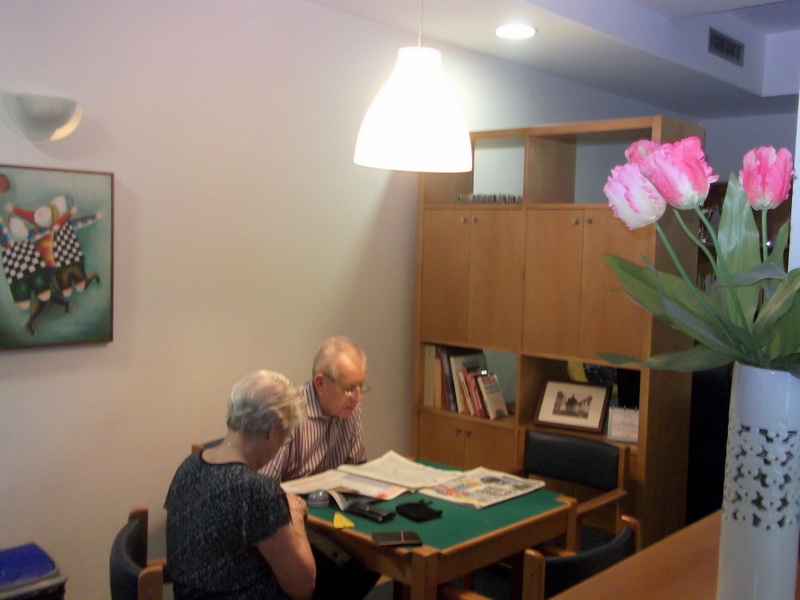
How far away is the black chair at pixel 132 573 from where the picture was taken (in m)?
2.02

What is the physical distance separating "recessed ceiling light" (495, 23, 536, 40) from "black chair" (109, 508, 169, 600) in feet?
9.42

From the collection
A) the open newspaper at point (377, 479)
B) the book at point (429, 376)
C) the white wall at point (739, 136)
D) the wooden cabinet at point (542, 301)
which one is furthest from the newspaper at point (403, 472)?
the white wall at point (739, 136)

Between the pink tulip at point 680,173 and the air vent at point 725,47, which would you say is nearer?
the pink tulip at point 680,173

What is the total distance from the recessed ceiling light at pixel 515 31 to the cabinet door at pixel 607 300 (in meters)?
1.00

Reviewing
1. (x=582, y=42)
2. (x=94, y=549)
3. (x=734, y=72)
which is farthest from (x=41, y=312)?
(x=734, y=72)

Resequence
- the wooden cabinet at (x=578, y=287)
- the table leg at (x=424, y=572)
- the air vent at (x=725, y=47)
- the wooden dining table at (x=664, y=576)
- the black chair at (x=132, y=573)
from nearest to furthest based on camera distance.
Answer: the wooden dining table at (x=664, y=576) → the black chair at (x=132, y=573) → the table leg at (x=424, y=572) → the wooden cabinet at (x=578, y=287) → the air vent at (x=725, y=47)

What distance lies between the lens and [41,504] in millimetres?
2967

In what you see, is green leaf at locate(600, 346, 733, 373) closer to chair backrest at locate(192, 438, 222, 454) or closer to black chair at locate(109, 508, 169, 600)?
black chair at locate(109, 508, 169, 600)

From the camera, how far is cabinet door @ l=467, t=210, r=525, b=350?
394cm

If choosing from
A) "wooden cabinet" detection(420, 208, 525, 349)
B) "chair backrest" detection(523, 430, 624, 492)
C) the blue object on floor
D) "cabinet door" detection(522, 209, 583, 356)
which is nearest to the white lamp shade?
"cabinet door" detection(522, 209, 583, 356)

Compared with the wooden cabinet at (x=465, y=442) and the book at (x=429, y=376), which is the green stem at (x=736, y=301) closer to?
the wooden cabinet at (x=465, y=442)

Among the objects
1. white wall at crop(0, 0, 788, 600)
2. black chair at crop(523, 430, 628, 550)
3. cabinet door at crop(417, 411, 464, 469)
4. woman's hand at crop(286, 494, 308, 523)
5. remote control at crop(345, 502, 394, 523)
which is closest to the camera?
woman's hand at crop(286, 494, 308, 523)

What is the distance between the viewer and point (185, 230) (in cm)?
333

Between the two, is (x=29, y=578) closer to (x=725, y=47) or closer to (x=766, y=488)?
(x=766, y=488)
